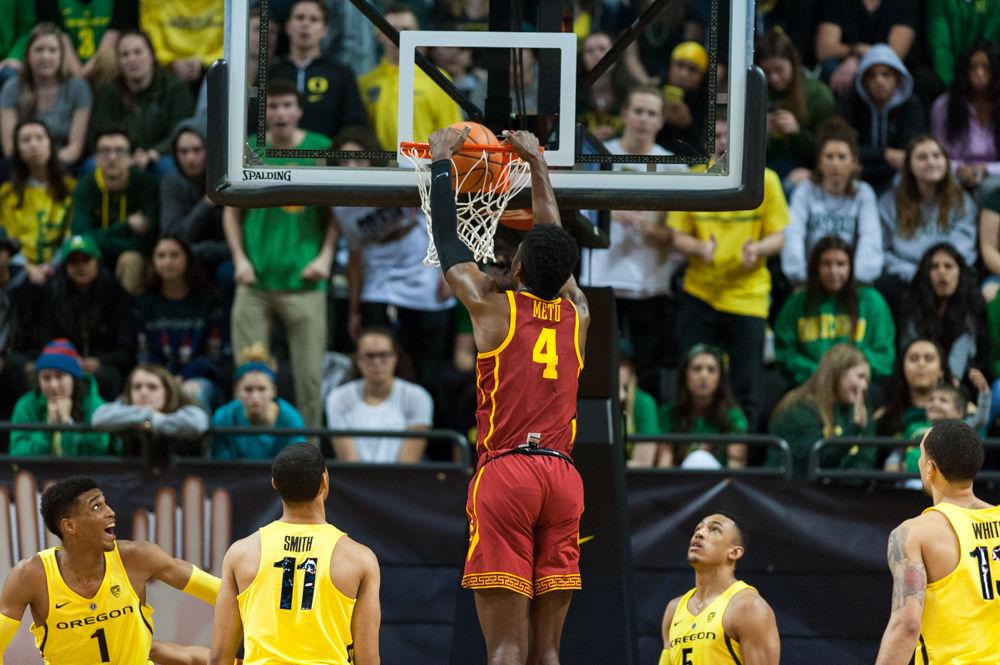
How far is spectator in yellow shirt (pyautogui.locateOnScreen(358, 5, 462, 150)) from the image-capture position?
9.52m

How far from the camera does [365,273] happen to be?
1064 cm

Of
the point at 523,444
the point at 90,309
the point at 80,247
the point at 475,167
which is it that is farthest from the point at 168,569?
the point at 80,247

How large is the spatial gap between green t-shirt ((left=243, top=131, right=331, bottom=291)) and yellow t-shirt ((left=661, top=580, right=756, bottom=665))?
3955 millimetres

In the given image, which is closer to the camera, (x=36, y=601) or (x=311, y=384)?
(x=36, y=601)

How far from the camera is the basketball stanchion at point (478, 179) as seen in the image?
695 centimetres

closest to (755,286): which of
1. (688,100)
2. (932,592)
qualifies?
(688,100)

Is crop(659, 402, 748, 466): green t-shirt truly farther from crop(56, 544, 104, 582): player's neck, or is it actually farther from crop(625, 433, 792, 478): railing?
crop(56, 544, 104, 582): player's neck

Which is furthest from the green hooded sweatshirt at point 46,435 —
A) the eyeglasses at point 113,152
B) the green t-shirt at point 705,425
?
the green t-shirt at point 705,425

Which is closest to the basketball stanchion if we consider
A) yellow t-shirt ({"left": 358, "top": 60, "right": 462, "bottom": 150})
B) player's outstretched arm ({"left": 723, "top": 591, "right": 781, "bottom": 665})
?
yellow t-shirt ({"left": 358, "top": 60, "right": 462, "bottom": 150})

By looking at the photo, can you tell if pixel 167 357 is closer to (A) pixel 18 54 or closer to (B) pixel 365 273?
(B) pixel 365 273

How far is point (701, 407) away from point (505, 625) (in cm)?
371

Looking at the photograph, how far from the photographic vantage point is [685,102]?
913 cm

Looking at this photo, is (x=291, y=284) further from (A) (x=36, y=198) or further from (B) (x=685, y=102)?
(B) (x=685, y=102)

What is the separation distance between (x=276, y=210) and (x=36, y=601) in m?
3.88
